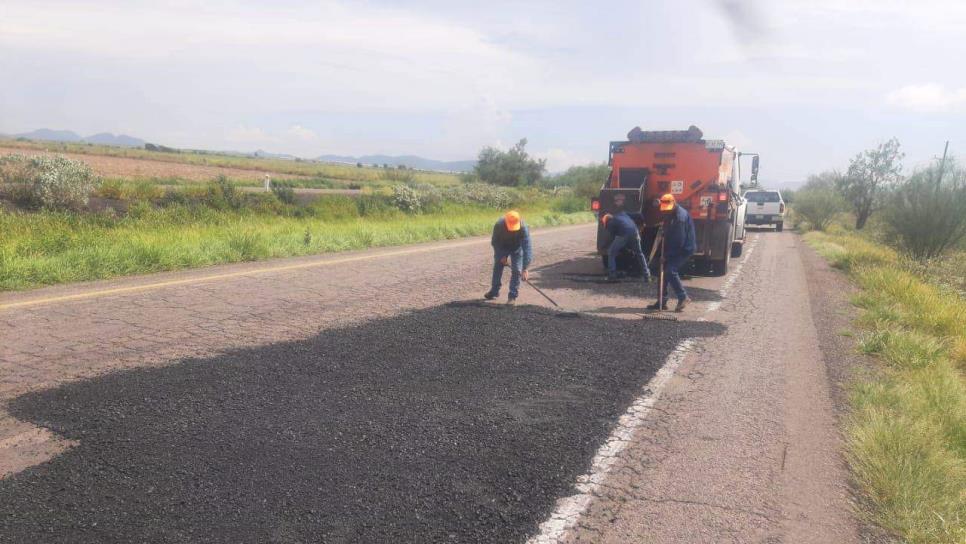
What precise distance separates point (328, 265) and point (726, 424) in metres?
8.50

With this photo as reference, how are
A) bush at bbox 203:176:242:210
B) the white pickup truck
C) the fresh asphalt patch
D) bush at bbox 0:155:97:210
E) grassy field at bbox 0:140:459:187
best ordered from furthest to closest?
grassy field at bbox 0:140:459:187 < the white pickup truck < bush at bbox 203:176:242:210 < bush at bbox 0:155:97:210 < the fresh asphalt patch

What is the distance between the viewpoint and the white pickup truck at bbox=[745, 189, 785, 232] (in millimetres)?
28359

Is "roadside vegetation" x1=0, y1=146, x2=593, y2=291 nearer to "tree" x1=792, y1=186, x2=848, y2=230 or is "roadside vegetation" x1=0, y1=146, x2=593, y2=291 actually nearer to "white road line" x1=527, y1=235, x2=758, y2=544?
"white road line" x1=527, y1=235, x2=758, y2=544

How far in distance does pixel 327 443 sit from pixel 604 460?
168 cm

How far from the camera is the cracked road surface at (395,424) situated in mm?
3119

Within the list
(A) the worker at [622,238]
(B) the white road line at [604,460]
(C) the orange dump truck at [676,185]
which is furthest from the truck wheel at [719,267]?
(B) the white road line at [604,460]

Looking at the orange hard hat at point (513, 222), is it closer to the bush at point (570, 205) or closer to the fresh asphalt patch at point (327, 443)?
the fresh asphalt patch at point (327, 443)

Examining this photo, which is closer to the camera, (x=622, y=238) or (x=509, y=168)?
(x=622, y=238)

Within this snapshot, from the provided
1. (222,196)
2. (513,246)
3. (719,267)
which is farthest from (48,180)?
(719,267)

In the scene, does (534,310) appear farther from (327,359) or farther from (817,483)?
(817,483)

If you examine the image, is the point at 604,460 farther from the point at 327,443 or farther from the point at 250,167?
the point at 250,167

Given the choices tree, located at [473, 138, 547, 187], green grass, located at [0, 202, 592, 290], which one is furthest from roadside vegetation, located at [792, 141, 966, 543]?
tree, located at [473, 138, 547, 187]

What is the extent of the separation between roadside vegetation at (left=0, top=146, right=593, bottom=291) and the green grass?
0.02 metres

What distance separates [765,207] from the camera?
93.3 ft
